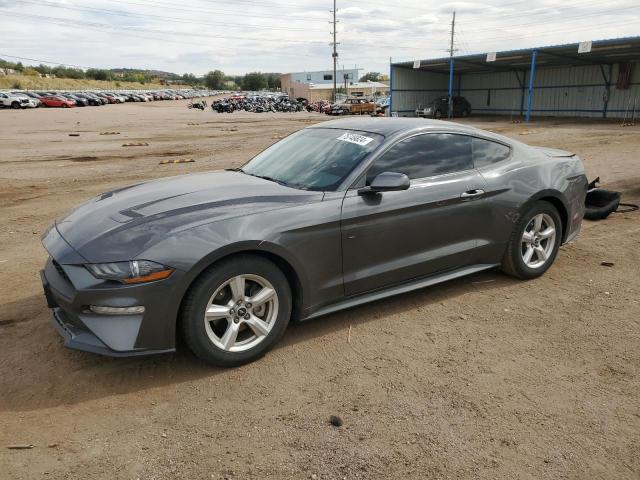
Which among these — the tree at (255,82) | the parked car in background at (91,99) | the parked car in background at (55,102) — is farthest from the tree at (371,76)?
the parked car in background at (55,102)

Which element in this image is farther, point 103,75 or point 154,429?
point 103,75

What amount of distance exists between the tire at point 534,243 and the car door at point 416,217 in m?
0.51

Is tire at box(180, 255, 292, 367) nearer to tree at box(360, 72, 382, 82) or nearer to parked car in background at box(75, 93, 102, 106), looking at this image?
parked car in background at box(75, 93, 102, 106)

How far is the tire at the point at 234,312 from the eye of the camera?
10.3 ft

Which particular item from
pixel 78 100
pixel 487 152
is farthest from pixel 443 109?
pixel 78 100

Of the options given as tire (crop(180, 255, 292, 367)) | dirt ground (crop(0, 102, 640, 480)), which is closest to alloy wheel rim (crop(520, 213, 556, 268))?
dirt ground (crop(0, 102, 640, 480))

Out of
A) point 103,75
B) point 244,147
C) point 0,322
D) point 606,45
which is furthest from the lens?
point 103,75

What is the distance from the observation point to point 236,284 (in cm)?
328

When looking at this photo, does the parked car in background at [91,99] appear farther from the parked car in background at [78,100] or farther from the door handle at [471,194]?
the door handle at [471,194]

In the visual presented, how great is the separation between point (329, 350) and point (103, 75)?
A: 154024 millimetres

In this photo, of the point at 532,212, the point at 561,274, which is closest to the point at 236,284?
the point at 532,212

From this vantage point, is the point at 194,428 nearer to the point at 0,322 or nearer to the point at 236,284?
the point at 236,284

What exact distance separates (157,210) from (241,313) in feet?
3.00

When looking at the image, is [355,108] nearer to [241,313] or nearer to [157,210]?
[157,210]
